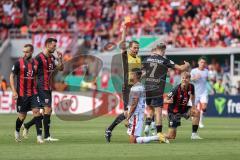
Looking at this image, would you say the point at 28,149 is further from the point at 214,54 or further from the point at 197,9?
the point at 197,9

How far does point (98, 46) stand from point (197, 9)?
19.1ft

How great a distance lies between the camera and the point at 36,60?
2058 cm

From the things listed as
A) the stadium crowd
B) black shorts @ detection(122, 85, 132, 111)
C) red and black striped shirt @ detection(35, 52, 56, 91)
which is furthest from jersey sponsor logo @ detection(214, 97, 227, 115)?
red and black striped shirt @ detection(35, 52, 56, 91)

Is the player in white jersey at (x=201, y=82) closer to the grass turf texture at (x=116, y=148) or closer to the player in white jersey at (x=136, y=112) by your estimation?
the grass turf texture at (x=116, y=148)

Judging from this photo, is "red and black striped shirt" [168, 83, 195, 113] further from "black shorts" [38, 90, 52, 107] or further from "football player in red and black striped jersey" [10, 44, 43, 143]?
"football player in red and black striped jersey" [10, 44, 43, 143]

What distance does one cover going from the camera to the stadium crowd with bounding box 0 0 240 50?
4222cm

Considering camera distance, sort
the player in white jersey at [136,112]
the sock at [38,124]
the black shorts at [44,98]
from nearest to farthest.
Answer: the player in white jersey at [136,112]
the sock at [38,124]
the black shorts at [44,98]

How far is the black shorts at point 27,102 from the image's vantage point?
20.3m

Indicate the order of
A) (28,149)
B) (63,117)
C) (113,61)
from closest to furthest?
1. (28,149)
2. (63,117)
3. (113,61)

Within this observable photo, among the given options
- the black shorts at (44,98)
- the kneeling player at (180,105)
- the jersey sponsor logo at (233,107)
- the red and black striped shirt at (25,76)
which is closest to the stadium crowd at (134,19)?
the jersey sponsor logo at (233,107)

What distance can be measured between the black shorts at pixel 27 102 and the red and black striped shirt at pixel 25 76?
0.10 m

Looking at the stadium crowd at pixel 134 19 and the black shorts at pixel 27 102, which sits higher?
the stadium crowd at pixel 134 19

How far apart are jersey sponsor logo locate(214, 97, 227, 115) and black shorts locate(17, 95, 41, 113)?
18.1m

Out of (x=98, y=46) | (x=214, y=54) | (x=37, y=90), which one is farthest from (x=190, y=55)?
(x=37, y=90)
